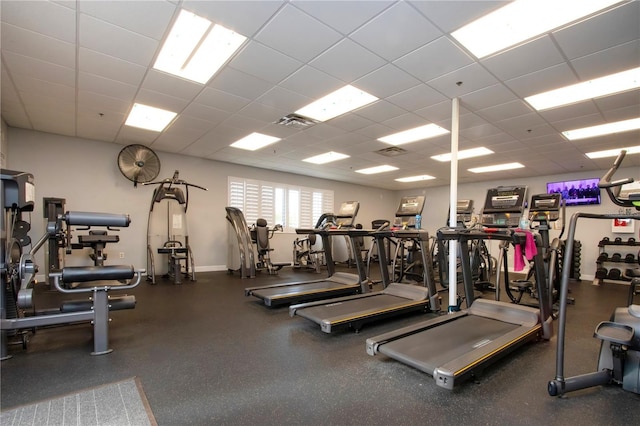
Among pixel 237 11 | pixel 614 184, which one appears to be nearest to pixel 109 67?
pixel 237 11

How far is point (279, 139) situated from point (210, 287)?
10.1ft

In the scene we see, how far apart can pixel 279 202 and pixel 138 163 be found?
3.79m

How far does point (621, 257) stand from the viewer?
23.8ft

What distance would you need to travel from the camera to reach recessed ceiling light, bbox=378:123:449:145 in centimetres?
524

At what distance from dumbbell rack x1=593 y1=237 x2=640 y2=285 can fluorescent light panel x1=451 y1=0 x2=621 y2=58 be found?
6.54m

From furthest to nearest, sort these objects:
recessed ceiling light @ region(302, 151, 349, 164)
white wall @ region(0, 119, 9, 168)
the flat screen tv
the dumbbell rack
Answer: the flat screen tv < recessed ceiling light @ region(302, 151, 349, 164) < the dumbbell rack < white wall @ region(0, 119, 9, 168)

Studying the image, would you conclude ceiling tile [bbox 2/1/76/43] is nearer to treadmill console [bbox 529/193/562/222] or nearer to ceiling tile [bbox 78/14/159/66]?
ceiling tile [bbox 78/14/159/66]

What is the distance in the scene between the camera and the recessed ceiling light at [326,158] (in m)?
7.08

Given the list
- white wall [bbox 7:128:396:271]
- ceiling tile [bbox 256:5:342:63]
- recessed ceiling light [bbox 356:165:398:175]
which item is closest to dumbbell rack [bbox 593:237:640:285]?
recessed ceiling light [bbox 356:165:398:175]

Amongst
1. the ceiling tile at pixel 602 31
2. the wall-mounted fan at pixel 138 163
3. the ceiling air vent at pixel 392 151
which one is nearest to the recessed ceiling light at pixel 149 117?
the wall-mounted fan at pixel 138 163

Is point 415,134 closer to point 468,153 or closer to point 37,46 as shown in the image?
point 468,153

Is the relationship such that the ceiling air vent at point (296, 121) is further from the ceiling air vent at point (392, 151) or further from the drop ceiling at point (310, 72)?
the ceiling air vent at point (392, 151)

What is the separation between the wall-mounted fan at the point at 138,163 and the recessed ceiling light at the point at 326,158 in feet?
11.2

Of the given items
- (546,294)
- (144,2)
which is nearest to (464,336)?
(546,294)
